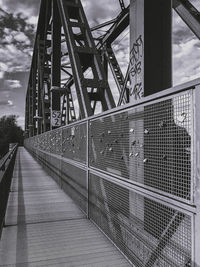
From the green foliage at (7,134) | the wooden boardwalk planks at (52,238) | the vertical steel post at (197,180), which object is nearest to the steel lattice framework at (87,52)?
the wooden boardwalk planks at (52,238)

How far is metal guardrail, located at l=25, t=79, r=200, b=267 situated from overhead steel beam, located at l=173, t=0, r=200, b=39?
12.0 ft

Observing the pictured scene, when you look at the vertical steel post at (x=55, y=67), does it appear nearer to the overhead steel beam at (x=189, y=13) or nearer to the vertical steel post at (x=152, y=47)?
the overhead steel beam at (x=189, y=13)

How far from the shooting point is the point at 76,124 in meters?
5.67

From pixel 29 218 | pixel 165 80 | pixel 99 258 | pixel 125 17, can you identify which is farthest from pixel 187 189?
pixel 125 17

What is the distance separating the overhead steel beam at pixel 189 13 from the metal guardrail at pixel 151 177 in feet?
12.0

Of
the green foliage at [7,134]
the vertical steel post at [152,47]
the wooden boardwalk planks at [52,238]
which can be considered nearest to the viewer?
the wooden boardwalk planks at [52,238]

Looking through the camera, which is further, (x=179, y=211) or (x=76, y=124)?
(x=76, y=124)

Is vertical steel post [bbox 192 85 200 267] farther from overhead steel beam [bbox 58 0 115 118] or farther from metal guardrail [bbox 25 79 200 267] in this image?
overhead steel beam [bbox 58 0 115 118]

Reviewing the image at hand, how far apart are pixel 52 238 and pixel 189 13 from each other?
18.6 feet

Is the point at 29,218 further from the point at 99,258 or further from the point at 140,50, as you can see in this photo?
the point at 140,50

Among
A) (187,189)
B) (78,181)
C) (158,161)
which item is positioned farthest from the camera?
(78,181)

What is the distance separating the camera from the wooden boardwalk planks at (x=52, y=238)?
3055 mm

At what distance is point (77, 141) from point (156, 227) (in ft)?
11.1

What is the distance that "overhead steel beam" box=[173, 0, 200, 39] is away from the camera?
19.9 feet
